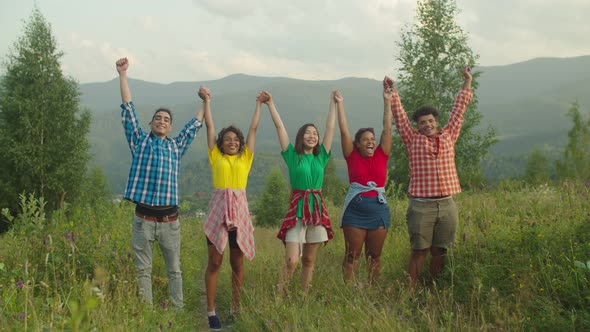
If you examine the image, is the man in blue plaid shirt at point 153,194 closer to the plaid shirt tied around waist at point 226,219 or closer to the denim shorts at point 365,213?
the plaid shirt tied around waist at point 226,219

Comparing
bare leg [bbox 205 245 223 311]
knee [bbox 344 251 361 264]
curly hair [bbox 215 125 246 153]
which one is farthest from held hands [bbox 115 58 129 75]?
knee [bbox 344 251 361 264]

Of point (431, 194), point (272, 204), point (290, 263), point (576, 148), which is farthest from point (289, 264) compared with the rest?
point (576, 148)

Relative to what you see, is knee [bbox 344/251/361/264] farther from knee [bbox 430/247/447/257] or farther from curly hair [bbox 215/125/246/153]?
curly hair [bbox 215/125/246/153]

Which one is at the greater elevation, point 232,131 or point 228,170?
point 232,131

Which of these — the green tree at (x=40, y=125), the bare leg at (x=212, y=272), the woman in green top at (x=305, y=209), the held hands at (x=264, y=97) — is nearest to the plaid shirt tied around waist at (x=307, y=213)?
the woman in green top at (x=305, y=209)

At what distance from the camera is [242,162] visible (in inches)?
215

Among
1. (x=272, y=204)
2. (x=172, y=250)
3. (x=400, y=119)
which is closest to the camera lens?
(x=172, y=250)

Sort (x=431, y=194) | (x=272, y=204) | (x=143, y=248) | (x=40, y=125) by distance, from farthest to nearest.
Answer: (x=272, y=204)
(x=40, y=125)
(x=431, y=194)
(x=143, y=248)

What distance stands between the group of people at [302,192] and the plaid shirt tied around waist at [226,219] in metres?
0.01

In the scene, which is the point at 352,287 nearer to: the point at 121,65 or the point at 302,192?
the point at 302,192

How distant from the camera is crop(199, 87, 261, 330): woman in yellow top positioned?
5.30 meters

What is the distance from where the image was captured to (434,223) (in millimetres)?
5305

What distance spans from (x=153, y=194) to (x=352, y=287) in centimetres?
223

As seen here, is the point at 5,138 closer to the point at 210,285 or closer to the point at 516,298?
the point at 210,285
